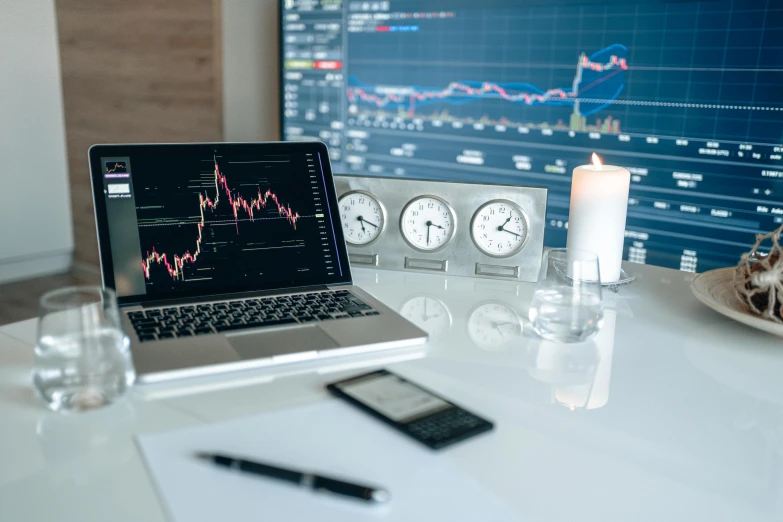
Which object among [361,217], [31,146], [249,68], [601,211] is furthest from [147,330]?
[31,146]

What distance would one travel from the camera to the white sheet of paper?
0.55 meters

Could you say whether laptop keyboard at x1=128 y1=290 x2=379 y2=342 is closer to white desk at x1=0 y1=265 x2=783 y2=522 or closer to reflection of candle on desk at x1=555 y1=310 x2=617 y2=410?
white desk at x1=0 y1=265 x2=783 y2=522

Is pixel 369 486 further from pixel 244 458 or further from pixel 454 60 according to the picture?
pixel 454 60

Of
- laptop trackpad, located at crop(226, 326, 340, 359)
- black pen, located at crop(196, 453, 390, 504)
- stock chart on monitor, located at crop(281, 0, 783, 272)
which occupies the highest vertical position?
stock chart on monitor, located at crop(281, 0, 783, 272)

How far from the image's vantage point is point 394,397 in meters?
0.73

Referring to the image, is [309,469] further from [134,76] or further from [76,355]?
[134,76]

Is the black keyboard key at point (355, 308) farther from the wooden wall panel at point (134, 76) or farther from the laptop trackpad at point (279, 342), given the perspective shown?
the wooden wall panel at point (134, 76)

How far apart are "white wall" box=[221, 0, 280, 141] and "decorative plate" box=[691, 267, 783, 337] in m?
1.70

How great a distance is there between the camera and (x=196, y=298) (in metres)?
0.99

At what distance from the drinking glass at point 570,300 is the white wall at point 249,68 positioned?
1717 mm

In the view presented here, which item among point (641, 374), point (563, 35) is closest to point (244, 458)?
point (641, 374)

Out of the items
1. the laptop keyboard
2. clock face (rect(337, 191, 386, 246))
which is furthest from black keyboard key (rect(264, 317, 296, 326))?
clock face (rect(337, 191, 386, 246))

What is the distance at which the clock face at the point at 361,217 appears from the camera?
47.7 inches

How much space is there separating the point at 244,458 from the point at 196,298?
1.37ft
